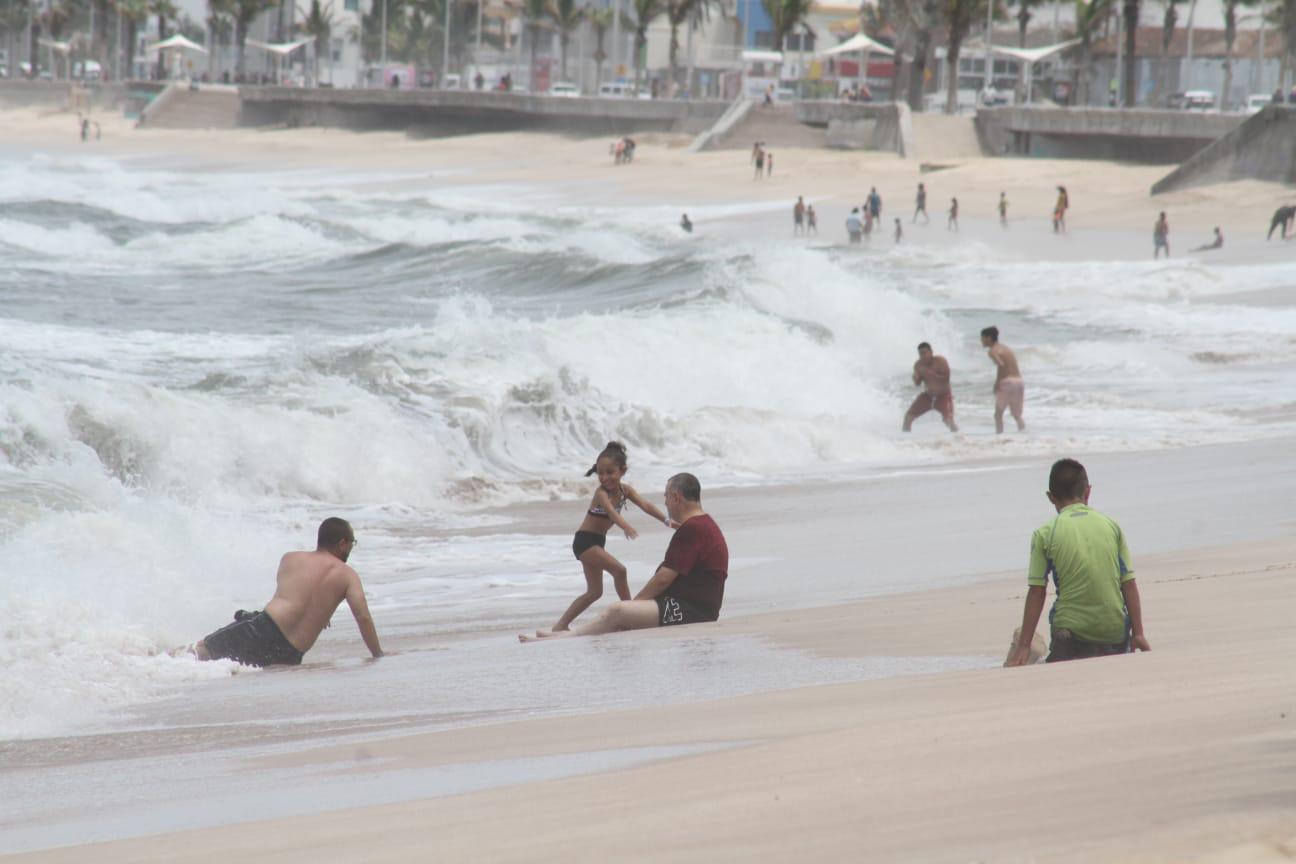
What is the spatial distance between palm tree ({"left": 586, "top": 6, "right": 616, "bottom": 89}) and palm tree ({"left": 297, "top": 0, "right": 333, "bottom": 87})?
19.1m

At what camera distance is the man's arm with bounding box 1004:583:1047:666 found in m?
5.66

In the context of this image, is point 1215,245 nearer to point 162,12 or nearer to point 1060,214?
point 1060,214

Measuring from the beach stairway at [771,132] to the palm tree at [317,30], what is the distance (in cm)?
4773

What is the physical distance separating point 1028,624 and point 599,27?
9392 centimetres

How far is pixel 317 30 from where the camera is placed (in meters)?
109

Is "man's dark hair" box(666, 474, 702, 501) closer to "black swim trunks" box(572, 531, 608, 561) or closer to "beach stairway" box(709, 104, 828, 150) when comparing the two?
"black swim trunks" box(572, 531, 608, 561)

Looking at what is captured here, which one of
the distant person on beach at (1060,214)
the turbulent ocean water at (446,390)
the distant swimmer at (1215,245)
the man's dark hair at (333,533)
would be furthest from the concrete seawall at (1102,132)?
the man's dark hair at (333,533)

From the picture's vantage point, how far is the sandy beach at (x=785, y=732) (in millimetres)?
3801

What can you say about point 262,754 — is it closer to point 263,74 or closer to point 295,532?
point 295,532

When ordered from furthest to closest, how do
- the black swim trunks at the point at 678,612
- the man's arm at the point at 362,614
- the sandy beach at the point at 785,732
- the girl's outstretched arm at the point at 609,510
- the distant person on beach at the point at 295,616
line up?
the girl's outstretched arm at the point at 609,510 < the black swim trunks at the point at 678,612 < the distant person on beach at the point at 295,616 < the man's arm at the point at 362,614 < the sandy beach at the point at 785,732

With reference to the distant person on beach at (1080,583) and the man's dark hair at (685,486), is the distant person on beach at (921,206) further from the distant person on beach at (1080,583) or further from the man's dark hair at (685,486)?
the distant person on beach at (1080,583)

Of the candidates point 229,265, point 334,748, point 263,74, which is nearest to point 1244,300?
point 229,265

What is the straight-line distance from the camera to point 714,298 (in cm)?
2559

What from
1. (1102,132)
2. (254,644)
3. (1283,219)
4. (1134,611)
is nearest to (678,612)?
(254,644)
